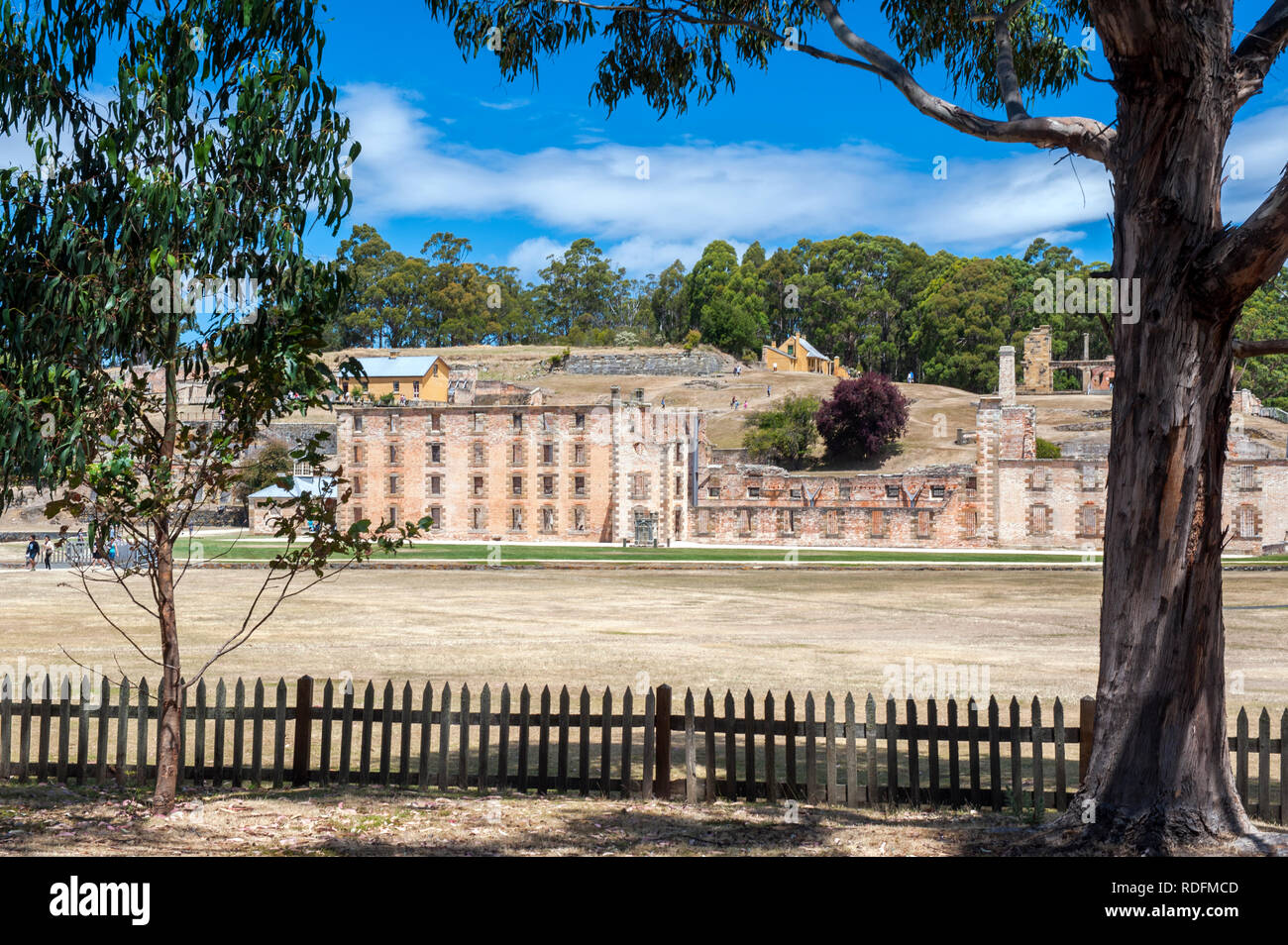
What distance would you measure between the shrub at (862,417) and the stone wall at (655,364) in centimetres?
3355

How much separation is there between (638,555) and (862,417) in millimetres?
36421

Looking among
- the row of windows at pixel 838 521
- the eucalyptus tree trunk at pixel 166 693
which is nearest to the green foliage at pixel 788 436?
the row of windows at pixel 838 521

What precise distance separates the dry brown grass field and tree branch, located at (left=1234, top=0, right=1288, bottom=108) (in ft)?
28.2

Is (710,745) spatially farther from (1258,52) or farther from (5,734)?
(1258,52)

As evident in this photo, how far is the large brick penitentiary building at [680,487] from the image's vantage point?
203ft

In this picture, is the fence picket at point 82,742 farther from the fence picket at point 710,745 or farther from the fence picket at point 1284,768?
the fence picket at point 1284,768

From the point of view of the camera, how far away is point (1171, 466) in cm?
673

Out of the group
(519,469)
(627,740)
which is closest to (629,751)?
(627,740)

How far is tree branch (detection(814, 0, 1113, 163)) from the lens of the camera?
7.53 metres

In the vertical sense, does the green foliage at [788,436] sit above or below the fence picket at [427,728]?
above

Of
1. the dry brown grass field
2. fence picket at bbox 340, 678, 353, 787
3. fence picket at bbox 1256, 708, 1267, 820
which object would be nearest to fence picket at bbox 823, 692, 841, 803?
fence picket at bbox 1256, 708, 1267, 820

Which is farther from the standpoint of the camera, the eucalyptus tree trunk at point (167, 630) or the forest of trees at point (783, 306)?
the forest of trees at point (783, 306)

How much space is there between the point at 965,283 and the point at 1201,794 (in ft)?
362

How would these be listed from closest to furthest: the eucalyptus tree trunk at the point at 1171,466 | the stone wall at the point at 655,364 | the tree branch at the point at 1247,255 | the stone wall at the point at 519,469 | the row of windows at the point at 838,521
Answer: the tree branch at the point at 1247,255 → the eucalyptus tree trunk at the point at 1171,466 → the row of windows at the point at 838,521 → the stone wall at the point at 519,469 → the stone wall at the point at 655,364
